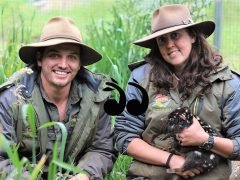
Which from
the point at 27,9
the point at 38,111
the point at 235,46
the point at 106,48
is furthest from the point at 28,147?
the point at 27,9

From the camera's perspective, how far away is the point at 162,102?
3.85m

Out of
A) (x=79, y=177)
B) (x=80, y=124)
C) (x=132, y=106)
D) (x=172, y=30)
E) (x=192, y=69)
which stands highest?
(x=172, y=30)

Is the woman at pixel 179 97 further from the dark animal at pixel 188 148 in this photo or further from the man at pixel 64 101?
the man at pixel 64 101

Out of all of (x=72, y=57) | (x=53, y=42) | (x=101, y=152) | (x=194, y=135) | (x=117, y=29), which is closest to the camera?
(x=194, y=135)

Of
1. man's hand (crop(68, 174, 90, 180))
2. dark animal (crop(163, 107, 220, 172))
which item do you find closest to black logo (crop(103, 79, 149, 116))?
dark animal (crop(163, 107, 220, 172))

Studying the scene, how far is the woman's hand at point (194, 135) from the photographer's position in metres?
3.68

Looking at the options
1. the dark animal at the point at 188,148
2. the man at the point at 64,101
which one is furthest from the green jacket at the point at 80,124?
the dark animal at the point at 188,148

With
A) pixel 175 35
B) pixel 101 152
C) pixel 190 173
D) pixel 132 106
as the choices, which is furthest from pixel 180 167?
pixel 175 35

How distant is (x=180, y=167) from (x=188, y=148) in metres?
0.12

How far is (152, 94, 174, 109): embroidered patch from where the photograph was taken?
3836mm

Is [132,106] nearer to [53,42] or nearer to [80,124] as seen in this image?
[80,124]

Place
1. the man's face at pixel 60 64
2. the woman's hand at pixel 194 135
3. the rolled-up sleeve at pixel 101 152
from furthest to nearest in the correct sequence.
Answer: the rolled-up sleeve at pixel 101 152 → the man's face at pixel 60 64 → the woman's hand at pixel 194 135

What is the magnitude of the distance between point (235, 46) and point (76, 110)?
3.53 m

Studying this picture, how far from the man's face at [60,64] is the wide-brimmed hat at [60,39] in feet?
0.16
